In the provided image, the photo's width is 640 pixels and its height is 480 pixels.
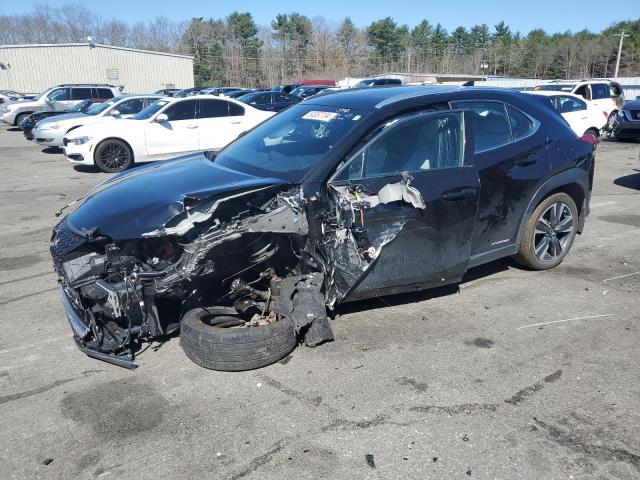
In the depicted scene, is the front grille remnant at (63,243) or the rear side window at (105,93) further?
the rear side window at (105,93)

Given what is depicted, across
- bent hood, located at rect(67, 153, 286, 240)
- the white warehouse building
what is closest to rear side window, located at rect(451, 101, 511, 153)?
bent hood, located at rect(67, 153, 286, 240)

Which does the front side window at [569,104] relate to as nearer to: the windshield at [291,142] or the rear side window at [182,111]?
the rear side window at [182,111]

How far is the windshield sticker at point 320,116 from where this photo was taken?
15.0ft

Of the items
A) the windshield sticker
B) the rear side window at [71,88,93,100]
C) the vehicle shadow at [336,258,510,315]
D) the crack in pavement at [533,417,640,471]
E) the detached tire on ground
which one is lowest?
the crack in pavement at [533,417,640,471]

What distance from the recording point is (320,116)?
4.71 meters

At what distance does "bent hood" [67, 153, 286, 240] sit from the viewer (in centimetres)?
365

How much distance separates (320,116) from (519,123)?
1.87 m

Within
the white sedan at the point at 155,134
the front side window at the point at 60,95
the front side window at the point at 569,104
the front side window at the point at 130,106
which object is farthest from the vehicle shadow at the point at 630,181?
the front side window at the point at 60,95

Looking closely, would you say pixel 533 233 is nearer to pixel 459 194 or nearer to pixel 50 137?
pixel 459 194

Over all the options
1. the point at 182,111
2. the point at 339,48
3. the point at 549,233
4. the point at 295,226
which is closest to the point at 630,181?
the point at 549,233

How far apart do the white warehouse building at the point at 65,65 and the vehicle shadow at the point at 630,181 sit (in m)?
42.1

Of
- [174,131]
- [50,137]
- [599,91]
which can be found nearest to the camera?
[174,131]

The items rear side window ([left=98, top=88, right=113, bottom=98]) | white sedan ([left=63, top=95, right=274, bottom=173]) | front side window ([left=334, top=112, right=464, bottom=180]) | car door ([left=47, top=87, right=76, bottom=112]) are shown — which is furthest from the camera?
rear side window ([left=98, top=88, right=113, bottom=98])

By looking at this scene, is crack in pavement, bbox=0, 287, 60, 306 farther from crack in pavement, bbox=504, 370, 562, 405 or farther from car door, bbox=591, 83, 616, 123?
car door, bbox=591, 83, 616, 123
